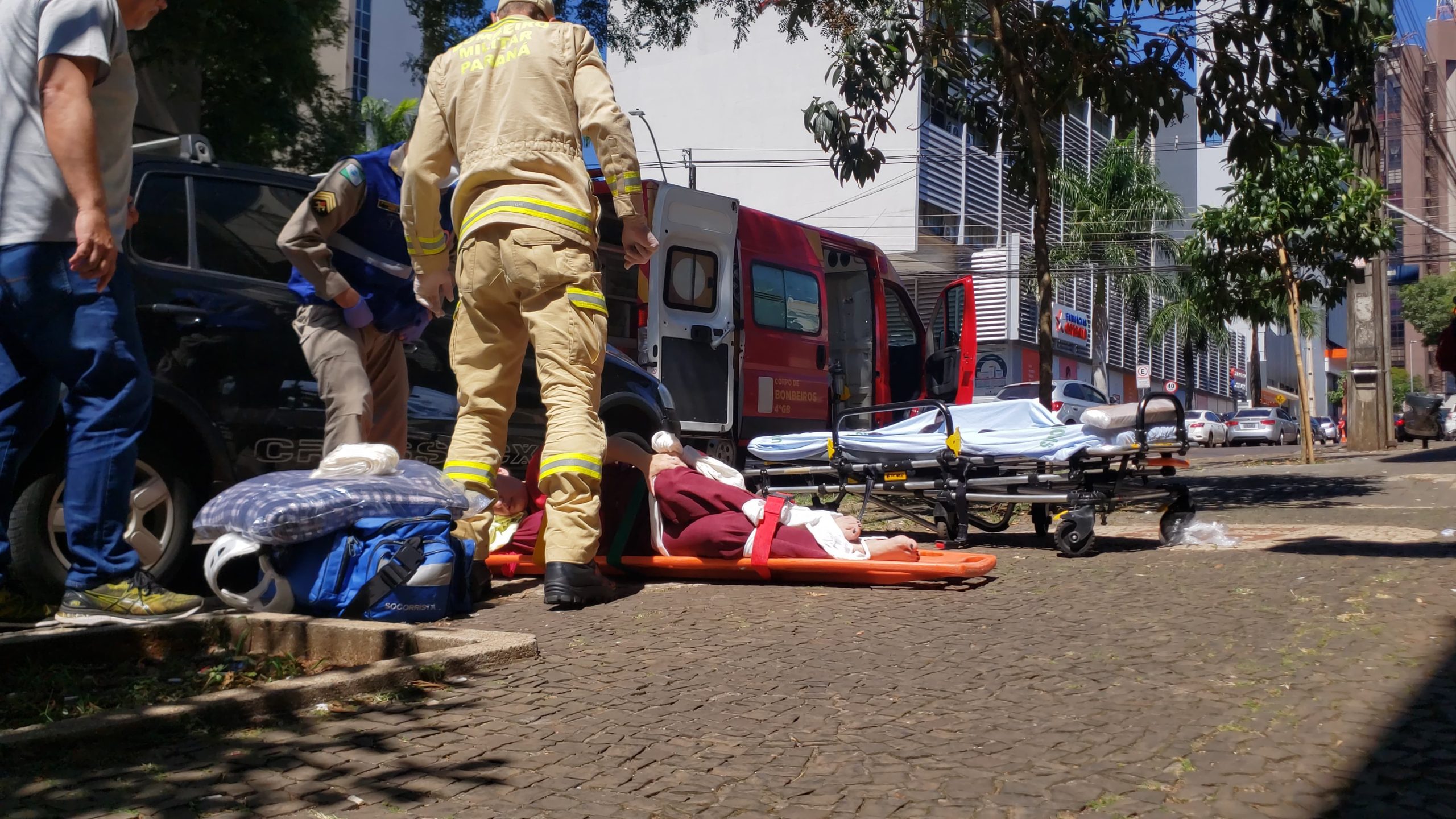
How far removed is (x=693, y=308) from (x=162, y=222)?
228 inches

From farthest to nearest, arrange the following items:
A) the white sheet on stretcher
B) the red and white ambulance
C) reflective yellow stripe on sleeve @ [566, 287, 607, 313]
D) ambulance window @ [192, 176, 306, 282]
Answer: the red and white ambulance < the white sheet on stretcher < ambulance window @ [192, 176, 306, 282] < reflective yellow stripe on sleeve @ [566, 287, 607, 313]

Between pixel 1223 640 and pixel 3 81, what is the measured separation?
162 inches

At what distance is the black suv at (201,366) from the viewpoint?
14.8 feet

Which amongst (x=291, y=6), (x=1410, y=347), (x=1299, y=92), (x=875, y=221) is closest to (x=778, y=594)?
(x=1299, y=92)

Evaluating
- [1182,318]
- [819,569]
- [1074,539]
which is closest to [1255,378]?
[1182,318]

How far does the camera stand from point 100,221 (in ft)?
11.6

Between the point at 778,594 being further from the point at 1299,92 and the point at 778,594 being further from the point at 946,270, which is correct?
the point at 946,270

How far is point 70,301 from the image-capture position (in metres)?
3.62

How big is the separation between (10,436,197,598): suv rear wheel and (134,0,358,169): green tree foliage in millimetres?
6814

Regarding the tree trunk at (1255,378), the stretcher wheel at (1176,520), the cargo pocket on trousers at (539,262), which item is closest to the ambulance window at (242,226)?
the cargo pocket on trousers at (539,262)

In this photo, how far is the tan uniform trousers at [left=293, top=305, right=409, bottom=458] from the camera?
4.90 metres

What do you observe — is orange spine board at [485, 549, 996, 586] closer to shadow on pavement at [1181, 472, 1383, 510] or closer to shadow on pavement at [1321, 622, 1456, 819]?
shadow on pavement at [1321, 622, 1456, 819]

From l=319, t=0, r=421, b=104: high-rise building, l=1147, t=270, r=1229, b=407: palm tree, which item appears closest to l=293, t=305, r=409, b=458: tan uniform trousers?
l=1147, t=270, r=1229, b=407: palm tree

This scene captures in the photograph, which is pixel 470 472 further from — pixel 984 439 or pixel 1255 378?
pixel 1255 378
